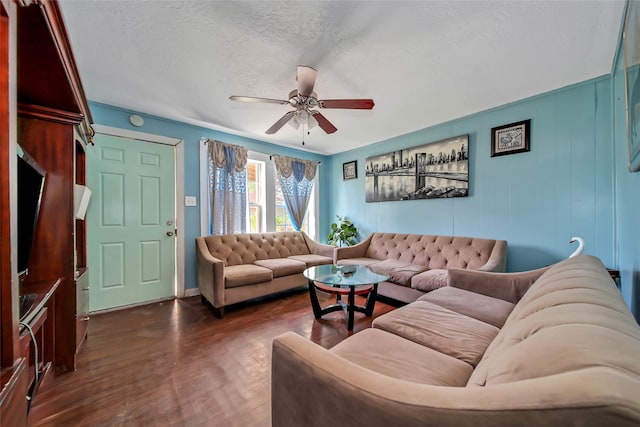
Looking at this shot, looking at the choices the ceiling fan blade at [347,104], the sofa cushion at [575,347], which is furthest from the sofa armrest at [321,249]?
the sofa cushion at [575,347]

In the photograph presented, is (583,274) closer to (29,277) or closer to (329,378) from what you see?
(329,378)

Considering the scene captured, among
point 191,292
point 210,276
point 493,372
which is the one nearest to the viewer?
point 493,372

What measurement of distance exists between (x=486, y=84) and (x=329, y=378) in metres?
2.91

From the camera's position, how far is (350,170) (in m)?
4.74

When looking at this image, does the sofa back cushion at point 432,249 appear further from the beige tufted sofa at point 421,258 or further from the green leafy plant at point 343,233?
the green leafy plant at point 343,233

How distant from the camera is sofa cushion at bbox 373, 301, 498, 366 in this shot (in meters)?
1.23

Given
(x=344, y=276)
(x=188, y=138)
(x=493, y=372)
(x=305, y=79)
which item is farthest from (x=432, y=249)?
(x=188, y=138)

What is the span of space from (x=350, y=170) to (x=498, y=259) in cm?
278

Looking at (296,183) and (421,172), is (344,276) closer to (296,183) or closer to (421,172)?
(421,172)

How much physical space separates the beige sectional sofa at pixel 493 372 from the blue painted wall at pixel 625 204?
351 millimetres

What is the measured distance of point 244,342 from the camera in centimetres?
216

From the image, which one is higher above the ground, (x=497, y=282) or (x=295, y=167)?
(x=295, y=167)

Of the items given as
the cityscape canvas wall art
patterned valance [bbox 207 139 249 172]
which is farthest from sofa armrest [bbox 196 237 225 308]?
the cityscape canvas wall art

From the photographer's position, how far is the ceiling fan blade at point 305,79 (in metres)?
1.82
